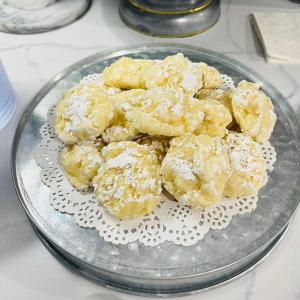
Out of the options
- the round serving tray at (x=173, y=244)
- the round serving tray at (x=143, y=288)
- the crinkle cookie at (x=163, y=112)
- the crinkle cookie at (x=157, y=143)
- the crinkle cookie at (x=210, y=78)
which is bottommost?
the round serving tray at (x=143, y=288)

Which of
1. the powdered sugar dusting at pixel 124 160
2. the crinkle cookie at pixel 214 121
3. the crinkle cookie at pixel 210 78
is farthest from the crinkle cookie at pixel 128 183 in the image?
the crinkle cookie at pixel 210 78

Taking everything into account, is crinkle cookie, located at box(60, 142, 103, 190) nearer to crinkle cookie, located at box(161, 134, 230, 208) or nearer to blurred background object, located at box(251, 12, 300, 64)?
crinkle cookie, located at box(161, 134, 230, 208)

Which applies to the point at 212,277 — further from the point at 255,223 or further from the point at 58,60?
the point at 58,60

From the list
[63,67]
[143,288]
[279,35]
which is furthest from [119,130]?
[279,35]

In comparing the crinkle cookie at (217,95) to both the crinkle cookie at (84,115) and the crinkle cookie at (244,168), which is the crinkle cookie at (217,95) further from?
the crinkle cookie at (84,115)

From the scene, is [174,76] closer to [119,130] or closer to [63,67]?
[119,130]

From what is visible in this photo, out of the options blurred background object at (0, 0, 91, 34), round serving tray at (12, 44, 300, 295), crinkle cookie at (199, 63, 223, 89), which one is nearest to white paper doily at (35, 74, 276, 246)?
round serving tray at (12, 44, 300, 295)

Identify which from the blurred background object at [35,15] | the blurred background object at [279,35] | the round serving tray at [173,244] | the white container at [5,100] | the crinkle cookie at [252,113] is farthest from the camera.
A: the blurred background object at [35,15]
